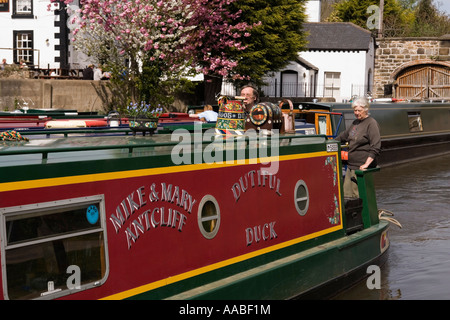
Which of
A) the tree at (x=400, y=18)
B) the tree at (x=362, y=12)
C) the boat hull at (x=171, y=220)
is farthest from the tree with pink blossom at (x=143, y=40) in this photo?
the tree at (x=362, y=12)

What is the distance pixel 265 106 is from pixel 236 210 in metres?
1.31

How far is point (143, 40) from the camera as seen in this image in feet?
52.0

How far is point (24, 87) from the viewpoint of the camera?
15844mm

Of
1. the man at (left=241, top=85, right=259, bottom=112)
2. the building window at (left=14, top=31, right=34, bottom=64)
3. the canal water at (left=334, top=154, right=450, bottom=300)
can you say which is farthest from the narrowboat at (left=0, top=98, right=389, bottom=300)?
the building window at (left=14, top=31, right=34, bottom=64)

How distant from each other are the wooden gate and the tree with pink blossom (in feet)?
72.6

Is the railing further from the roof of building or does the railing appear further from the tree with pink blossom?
the tree with pink blossom

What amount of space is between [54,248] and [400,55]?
36.7m

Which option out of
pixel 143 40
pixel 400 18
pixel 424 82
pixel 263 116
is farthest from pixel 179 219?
pixel 400 18

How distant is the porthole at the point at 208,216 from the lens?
5.36 metres

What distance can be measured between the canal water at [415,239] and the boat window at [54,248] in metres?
3.50

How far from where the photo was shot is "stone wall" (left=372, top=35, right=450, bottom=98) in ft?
121

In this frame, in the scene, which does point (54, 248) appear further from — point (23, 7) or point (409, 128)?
point (23, 7)

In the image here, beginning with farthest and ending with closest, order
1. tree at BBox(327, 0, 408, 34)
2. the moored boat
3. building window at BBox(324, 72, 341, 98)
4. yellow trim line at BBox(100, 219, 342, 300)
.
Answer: tree at BBox(327, 0, 408, 34), building window at BBox(324, 72, 341, 98), the moored boat, yellow trim line at BBox(100, 219, 342, 300)
